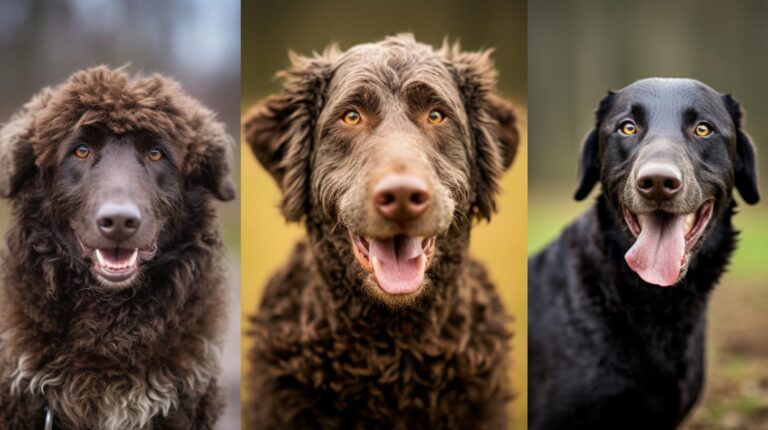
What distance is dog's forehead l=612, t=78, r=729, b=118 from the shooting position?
3354mm

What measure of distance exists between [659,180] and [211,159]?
1.78 metres

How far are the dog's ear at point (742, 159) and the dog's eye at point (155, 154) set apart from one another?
2337mm

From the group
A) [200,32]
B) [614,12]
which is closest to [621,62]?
[614,12]

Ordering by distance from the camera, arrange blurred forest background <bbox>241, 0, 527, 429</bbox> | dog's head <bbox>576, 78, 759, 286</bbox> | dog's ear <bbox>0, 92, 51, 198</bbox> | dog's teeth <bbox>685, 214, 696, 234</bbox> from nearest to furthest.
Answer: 1. dog's ear <bbox>0, 92, 51, 198</bbox>
2. dog's head <bbox>576, 78, 759, 286</bbox>
3. dog's teeth <bbox>685, 214, 696, 234</bbox>
4. blurred forest background <bbox>241, 0, 527, 429</bbox>

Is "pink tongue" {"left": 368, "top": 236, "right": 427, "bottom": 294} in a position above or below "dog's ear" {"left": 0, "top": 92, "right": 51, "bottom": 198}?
below

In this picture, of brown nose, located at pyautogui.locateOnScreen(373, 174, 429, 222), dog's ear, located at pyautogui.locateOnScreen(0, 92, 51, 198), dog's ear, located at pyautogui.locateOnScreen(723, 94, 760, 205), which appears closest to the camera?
brown nose, located at pyautogui.locateOnScreen(373, 174, 429, 222)

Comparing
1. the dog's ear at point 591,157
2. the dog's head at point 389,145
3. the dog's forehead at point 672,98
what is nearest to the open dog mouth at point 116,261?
the dog's head at point 389,145

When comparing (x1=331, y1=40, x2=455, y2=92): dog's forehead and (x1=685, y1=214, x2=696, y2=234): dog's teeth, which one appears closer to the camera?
(x1=331, y1=40, x2=455, y2=92): dog's forehead

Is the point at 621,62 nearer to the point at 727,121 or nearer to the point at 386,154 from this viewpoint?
the point at 727,121

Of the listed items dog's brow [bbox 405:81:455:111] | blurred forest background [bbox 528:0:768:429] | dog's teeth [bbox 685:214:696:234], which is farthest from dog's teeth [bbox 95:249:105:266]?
dog's teeth [bbox 685:214:696:234]

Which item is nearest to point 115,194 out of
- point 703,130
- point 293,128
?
point 293,128

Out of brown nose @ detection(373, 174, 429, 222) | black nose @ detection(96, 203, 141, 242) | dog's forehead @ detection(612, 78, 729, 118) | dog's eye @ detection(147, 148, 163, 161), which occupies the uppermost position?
dog's forehead @ detection(612, 78, 729, 118)

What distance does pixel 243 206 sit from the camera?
11.7 feet

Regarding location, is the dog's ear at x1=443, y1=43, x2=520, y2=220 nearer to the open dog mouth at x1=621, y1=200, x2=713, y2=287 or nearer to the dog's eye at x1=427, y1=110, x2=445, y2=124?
the dog's eye at x1=427, y1=110, x2=445, y2=124
